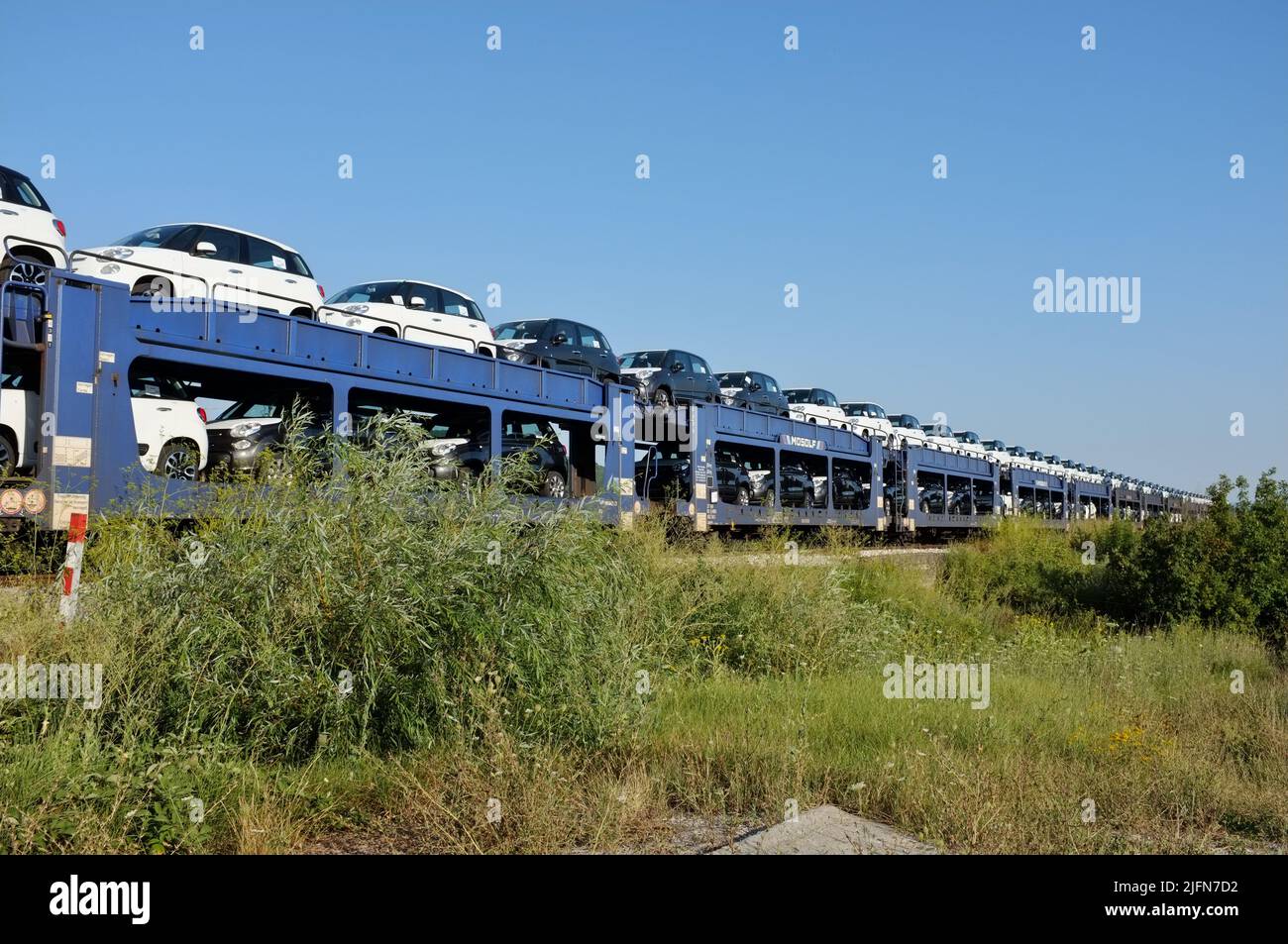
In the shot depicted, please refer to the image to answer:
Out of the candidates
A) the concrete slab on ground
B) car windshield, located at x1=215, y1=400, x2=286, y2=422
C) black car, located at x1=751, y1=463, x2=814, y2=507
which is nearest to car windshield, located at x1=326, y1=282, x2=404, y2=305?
car windshield, located at x1=215, y1=400, x2=286, y2=422

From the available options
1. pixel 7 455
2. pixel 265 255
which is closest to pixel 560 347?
pixel 265 255

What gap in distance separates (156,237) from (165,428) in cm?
280

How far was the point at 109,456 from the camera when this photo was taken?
8992mm

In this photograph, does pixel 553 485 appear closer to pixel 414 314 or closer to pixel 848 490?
pixel 414 314

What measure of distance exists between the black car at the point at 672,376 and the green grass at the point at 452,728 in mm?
11219

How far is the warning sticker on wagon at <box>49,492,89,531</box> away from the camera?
28.0 feet

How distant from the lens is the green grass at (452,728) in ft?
16.0

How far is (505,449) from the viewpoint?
13961 mm

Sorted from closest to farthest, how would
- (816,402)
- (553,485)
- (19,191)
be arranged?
1. (19,191)
2. (553,485)
3. (816,402)

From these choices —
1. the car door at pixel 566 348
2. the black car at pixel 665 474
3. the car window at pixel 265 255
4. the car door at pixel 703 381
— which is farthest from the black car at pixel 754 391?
the car window at pixel 265 255

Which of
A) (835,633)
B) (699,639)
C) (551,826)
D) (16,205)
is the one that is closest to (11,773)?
(551,826)

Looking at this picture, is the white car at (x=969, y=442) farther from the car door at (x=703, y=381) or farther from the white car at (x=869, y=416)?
the car door at (x=703, y=381)
